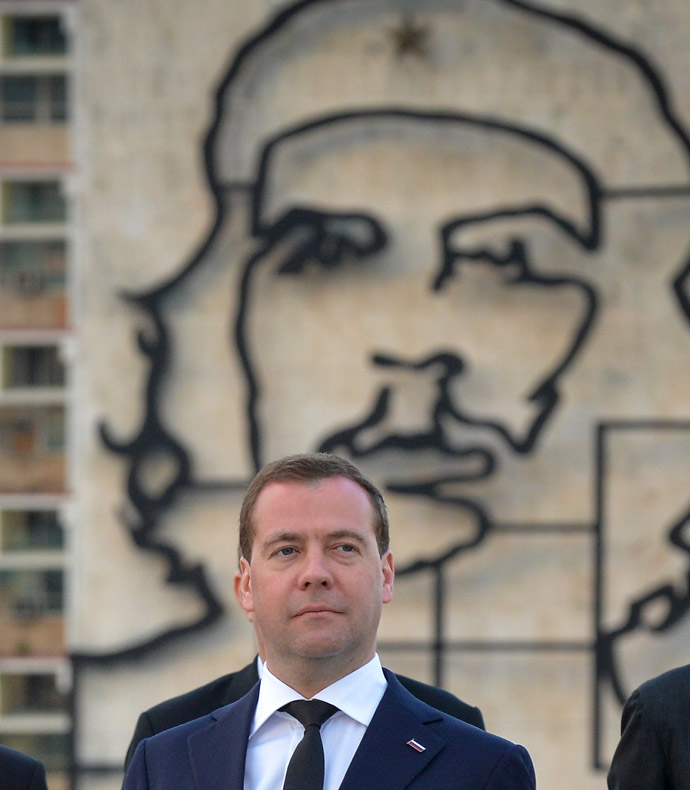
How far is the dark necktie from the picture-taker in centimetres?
149

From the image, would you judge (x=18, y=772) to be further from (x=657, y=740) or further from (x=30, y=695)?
(x=30, y=695)

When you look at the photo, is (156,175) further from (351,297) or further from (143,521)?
(143,521)

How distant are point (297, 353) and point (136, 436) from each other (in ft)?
2.38

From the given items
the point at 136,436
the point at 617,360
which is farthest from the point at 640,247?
the point at 136,436

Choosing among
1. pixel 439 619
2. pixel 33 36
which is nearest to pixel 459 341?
pixel 439 619

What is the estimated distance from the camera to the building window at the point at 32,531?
5.67 meters

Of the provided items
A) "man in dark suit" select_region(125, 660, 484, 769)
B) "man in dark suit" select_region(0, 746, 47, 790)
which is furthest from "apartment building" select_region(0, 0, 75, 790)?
"man in dark suit" select_region(0, 746, 47, 790)

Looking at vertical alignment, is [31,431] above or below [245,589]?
below

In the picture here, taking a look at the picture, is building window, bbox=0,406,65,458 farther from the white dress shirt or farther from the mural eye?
the white dress shirt

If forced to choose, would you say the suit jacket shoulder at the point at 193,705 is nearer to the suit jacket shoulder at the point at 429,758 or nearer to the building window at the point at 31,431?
the suit jacket shoulder at the point at 429,758

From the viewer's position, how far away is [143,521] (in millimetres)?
5352

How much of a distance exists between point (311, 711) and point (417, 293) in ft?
12.9

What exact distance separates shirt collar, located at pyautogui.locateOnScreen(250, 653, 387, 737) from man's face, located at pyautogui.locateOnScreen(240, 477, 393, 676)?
0.01m

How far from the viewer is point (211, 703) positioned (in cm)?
222
